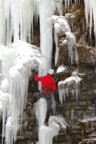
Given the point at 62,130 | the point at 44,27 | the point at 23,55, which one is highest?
the point at 44,27

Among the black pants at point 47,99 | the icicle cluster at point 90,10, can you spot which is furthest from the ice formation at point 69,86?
the icicle cluster at point 90,10

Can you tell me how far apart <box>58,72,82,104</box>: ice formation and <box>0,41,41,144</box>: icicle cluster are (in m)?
0.84

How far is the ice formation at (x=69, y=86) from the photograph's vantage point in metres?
11.3

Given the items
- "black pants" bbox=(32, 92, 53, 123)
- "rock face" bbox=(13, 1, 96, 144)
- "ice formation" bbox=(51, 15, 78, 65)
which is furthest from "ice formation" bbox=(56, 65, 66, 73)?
"black pants" bbox=(32, 92, 53, 123)

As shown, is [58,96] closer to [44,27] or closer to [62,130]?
[62,130]

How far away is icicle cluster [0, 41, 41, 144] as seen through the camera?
11.1 metres

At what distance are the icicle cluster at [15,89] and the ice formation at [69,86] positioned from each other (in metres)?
0.84

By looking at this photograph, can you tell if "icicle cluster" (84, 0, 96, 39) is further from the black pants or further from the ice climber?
the black pants

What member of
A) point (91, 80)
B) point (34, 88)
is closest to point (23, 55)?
point (34, 88)

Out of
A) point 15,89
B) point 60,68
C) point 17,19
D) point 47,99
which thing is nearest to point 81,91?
point 60,68

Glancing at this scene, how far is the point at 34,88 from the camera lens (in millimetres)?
11805

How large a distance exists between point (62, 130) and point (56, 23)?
274 centimetres

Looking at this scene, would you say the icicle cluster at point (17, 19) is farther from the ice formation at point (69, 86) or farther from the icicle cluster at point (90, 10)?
the ice formation at point (69, 86)

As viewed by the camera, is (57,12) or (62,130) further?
(57,12)
